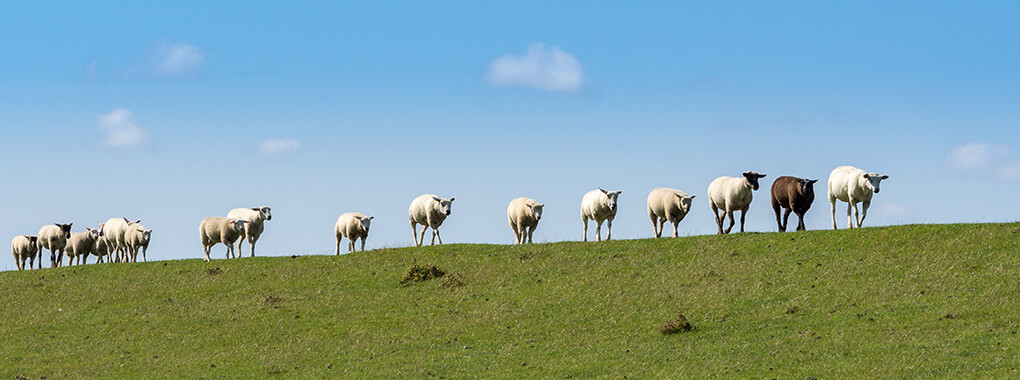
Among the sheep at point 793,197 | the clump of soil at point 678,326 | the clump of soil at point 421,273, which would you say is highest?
A: the sheep at point 793,197

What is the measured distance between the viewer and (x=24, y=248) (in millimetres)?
54250

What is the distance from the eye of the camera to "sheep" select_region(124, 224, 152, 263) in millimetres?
45688

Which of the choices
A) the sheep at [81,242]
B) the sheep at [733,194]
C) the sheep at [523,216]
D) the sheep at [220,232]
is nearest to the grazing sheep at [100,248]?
the sheep at [81,242]

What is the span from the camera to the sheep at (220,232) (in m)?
41.9

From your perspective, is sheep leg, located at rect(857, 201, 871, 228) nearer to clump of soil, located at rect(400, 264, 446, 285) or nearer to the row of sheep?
the row of sheep

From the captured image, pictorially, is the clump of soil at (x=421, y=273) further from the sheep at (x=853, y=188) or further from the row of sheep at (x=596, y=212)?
the sheep at (x=853, y=188)

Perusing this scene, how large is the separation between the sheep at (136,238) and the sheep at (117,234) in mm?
480

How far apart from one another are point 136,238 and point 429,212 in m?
14.5

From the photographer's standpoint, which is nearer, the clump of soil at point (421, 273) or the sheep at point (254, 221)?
the clump of soil at point (421, 273)

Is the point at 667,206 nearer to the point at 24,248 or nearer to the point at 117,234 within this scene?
the point at 117,234

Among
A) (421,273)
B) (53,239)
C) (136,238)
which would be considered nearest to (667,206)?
(421,273)

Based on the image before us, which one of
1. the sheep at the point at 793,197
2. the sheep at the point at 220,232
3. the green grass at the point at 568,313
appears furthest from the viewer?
the sheep at the point at 220,232

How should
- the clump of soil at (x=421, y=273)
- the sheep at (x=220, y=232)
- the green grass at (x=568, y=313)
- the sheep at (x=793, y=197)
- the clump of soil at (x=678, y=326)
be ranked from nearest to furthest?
the green grass at (x=568, y=313) → the clump of soil at (x=678, y=326) → the clump of soil at (x=421, y=273) → the sheep at (x=793, y=197) → the sheep at (x=220, y=232)

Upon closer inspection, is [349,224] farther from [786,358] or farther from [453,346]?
[786,358]
